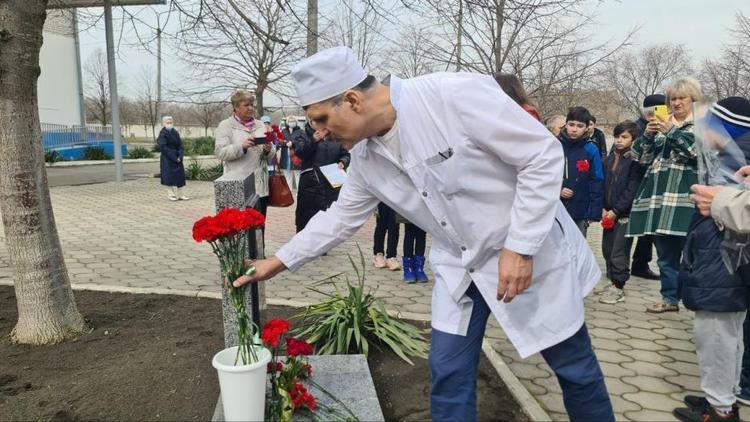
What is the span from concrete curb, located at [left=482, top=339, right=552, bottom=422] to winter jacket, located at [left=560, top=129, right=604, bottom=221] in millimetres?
2245

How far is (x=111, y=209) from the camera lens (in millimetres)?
11148

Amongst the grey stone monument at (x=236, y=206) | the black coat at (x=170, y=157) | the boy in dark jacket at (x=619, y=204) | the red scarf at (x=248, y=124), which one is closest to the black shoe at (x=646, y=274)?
the boy in dark jacket at (x=619, y=204)

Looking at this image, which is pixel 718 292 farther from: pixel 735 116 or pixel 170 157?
pixel 170 157

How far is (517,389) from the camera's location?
3182 millimetres

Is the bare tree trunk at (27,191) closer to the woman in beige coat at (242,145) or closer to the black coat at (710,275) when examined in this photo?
the woman in beige coat at (242,145)

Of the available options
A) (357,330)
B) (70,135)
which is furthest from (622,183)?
(70,135)

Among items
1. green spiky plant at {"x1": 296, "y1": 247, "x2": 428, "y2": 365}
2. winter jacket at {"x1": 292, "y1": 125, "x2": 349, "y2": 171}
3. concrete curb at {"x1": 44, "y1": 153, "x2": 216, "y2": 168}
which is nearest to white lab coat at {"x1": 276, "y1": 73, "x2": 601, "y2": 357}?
green spiky plant at {"x1": 296, "y1": 247, "x2": 428, "y2": 365}

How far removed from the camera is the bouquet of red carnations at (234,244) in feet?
7.40

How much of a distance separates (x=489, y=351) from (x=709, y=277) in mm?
1365

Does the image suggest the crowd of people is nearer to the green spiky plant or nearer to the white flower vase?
the white flower vase

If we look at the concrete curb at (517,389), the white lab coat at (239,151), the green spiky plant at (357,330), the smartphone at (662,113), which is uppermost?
the smartphone at (662,113)

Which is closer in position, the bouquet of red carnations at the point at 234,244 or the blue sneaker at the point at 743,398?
the bouquet of red carnations at the point at 234,244

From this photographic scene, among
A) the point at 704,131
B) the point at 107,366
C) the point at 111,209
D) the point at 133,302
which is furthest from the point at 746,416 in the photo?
the point at 111,209

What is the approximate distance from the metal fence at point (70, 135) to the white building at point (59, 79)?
0.92m
